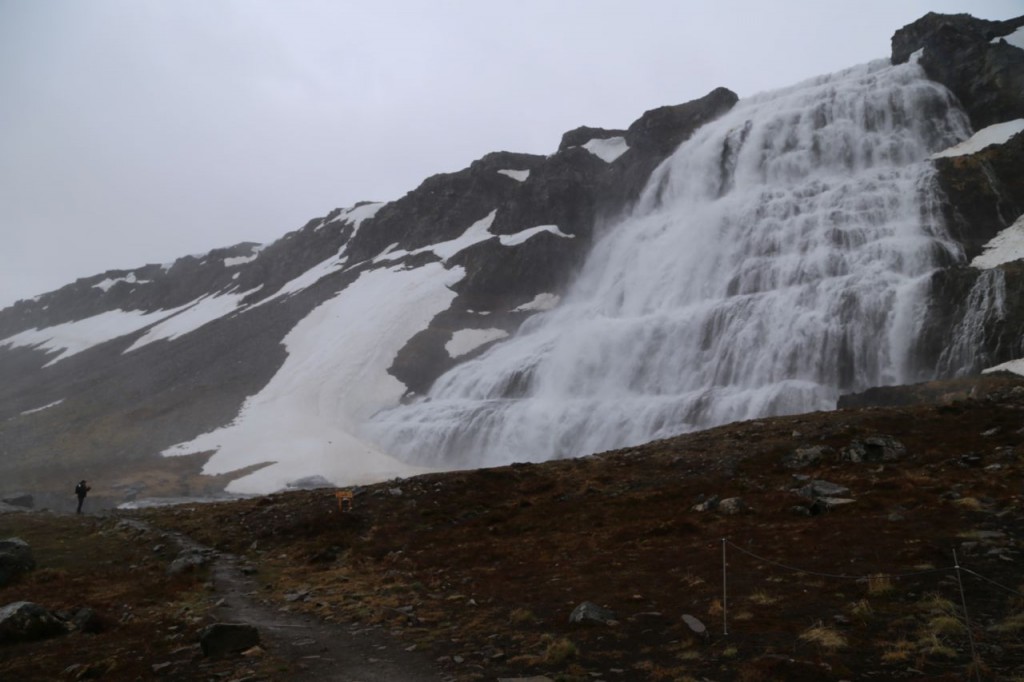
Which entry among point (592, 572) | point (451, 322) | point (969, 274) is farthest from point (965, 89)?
point (592, 572)

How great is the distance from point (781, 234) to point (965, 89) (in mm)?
28747

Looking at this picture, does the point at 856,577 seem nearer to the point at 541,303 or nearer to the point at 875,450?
the point at 875,450

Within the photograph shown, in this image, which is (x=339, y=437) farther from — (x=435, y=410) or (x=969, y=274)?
(x=969, y=274)

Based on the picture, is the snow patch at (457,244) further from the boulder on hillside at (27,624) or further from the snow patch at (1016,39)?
the boulder on hillside at (27,624)

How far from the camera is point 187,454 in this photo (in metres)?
63.6

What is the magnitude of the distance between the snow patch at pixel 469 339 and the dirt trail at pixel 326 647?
56.9 meters

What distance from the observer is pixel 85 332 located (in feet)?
491

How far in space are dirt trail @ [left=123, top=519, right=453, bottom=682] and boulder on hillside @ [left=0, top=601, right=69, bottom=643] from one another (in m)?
3.13

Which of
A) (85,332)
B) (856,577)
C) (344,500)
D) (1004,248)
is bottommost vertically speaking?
(344,500)

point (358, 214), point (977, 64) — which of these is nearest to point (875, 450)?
point (977, 64)

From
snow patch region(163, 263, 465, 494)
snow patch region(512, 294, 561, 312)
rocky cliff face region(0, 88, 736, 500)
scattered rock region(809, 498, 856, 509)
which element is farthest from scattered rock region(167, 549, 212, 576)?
snow patch region(512, 294, 561, 312)

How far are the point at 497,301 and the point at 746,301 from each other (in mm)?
42914

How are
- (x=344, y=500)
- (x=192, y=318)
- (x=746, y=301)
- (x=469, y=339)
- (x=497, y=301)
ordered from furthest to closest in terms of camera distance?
(x=192, y=318), (x=497, y=301), (x=469, y=339), (x=746, y=301), (x=344, y=500)

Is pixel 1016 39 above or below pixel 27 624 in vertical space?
above
